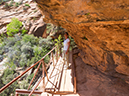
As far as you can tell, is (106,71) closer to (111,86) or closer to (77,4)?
(111,86)

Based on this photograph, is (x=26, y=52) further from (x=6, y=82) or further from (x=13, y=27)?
(x=13, y=27)

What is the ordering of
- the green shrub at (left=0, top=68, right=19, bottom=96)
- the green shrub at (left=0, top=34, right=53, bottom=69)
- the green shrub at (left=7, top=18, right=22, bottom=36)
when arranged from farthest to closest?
the green shrub at (left=7, top=18, right=22, bottom=36)
the green shrub at (left=0, top=34, right=53, bottom=69)
the green shrub at (left=0, top=68, right=19, bottom=96)

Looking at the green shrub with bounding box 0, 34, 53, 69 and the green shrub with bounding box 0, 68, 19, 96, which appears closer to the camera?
the green shrub with bounding box 0, 68, 19, 96

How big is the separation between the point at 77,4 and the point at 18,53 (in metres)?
11.5

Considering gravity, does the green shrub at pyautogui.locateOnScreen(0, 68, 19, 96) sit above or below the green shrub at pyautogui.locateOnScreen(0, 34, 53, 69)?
below

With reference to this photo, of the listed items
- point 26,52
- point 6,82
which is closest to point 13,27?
point 26,52

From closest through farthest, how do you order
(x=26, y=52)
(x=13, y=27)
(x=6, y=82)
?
(x=6, y=82) < (x=26, y=52) < (x=13, y=27)

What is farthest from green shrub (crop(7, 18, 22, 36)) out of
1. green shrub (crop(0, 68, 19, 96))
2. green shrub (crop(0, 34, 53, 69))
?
green shrub (crop(0, 68, 19, 96))

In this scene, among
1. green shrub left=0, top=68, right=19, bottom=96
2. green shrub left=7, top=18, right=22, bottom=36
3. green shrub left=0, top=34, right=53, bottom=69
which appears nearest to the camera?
green shrub left=0, top=68, right=19, bottom=96

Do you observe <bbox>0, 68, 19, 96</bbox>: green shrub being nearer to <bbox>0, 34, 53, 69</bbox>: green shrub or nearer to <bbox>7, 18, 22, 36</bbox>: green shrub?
<bbox>0, 34, 53, 69</bbox>: green shrub

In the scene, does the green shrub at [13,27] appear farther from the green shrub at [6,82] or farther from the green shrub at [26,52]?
the green shrub at [6,82]

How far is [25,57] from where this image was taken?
10.4 metres

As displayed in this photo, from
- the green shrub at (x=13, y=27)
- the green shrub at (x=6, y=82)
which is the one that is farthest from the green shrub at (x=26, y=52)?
the green shrub at (x=13, y=27)

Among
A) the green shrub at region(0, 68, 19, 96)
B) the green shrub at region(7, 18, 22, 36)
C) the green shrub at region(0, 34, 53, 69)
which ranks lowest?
the green shrub at region(0, 68, 19, 96)
